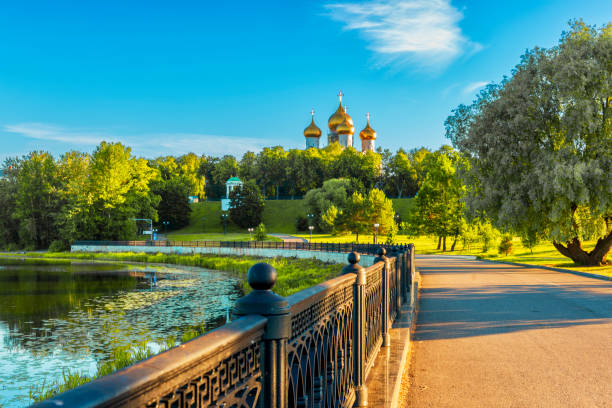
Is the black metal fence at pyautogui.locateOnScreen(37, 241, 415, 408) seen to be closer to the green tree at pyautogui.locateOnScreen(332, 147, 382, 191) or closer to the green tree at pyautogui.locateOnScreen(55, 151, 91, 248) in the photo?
the green tree at pyautogui.locateOnScreen(55, 151, 91, 248)

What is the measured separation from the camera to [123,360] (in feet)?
40.8

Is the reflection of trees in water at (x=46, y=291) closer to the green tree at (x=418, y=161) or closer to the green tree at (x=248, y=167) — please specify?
the green tree at (x=248, y=167)

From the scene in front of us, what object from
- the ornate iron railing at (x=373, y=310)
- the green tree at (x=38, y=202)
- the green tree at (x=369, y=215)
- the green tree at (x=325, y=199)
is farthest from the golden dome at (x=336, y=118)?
the ornate iron railing at (x=373, y=310)

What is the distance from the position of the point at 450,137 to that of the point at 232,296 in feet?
58.8

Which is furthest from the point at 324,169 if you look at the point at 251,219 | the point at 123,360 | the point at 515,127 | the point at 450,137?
the point at 123,360

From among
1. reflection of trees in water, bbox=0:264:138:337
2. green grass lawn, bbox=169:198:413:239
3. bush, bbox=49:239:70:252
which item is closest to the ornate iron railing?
reflection of trees in water, bbox=0:264:138:337

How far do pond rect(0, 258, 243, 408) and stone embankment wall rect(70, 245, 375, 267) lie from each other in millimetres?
7899

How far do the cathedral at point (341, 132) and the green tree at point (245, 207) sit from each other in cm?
4098

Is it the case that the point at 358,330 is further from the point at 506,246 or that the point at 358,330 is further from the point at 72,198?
the point at 72,198

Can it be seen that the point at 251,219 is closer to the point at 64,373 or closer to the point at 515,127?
the point at 515,127

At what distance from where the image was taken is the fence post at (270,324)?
2.20 m

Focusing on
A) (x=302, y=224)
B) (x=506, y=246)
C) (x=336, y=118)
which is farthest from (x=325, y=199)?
(x=336, y=118)

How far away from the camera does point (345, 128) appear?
134m

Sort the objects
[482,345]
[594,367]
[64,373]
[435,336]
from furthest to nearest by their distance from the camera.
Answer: [64,373] → [435,336] → [482,345] → [594,367]
